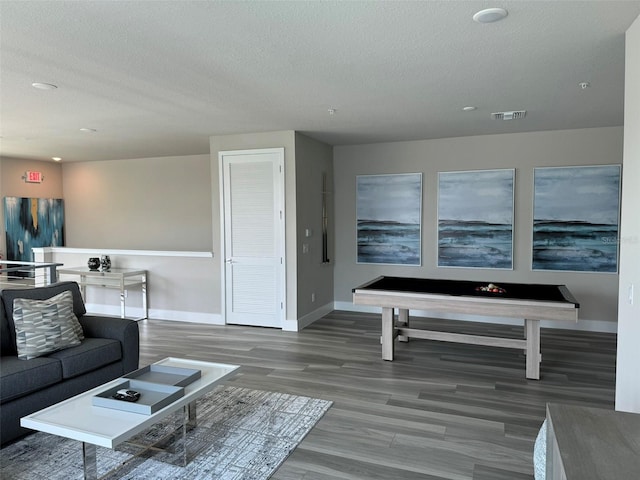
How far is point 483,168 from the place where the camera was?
6.02 metres

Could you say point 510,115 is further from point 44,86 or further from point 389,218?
point 44,86

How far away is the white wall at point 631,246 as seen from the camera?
7.75ft

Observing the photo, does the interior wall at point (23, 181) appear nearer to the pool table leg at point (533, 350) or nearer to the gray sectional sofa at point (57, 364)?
the gray sectional sofa at point (57, 364)

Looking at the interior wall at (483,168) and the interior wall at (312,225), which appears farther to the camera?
the interior wall at (312,225)

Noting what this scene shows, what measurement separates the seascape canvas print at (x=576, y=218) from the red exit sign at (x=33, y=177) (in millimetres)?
8496

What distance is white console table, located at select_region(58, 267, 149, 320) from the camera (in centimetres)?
607

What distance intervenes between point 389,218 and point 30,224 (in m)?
6.50

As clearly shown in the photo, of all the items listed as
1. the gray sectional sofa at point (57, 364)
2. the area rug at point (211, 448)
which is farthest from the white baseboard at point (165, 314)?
the area rug at point (211, 448)

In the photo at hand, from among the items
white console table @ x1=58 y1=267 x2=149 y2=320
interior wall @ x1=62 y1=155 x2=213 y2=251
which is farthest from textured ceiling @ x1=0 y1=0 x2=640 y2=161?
interior wall @ x1=62 y1=155 x2=213 y2=251

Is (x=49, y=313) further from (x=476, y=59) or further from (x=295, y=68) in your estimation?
(x=476, y=59)

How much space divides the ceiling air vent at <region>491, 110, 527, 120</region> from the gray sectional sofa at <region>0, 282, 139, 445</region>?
4230 millimetres

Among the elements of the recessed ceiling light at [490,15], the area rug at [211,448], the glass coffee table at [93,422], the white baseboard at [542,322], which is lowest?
the area rug at [211,448]

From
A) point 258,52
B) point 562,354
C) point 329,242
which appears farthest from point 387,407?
point 329,242

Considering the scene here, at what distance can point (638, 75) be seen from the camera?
237 cm
